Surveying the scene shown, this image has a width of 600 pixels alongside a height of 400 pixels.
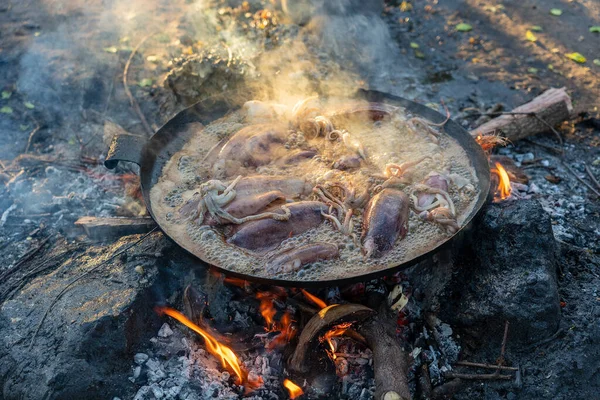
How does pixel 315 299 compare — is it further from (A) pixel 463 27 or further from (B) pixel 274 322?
(A) pixel 463 27

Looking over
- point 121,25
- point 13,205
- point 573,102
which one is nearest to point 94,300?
point 13,205

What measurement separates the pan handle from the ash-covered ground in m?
0.98

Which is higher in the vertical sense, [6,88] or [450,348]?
[6,88]

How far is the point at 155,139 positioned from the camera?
14.8 feet

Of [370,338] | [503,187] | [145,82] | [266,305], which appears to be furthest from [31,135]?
[503,187]

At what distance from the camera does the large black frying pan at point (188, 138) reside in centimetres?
329

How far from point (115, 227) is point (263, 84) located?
124 inches

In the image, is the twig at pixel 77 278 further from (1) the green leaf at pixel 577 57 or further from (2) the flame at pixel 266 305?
(1) the green leaf at pixel 577 57

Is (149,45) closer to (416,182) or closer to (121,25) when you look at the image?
(121,25)

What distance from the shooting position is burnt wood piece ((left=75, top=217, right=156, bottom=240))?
4605 millimetres

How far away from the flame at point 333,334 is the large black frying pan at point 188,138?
23.5 inches

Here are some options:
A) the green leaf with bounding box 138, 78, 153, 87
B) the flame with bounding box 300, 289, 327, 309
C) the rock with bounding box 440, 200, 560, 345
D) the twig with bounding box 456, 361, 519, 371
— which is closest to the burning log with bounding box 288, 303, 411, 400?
the flame with bounding box 300, 289, 327, 309

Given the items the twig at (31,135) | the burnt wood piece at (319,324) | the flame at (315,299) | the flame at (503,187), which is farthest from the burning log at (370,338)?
the twig at (31,135)

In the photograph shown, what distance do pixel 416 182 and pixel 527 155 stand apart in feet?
9.13
